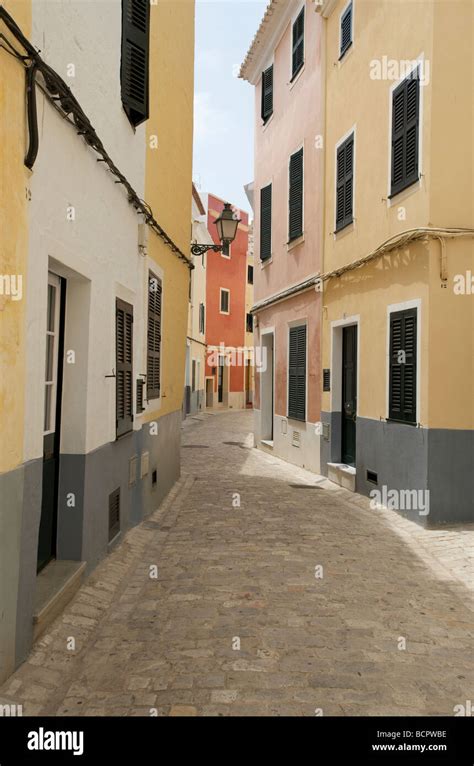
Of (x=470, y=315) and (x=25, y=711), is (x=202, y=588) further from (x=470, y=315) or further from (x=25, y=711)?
(x=470, y=315)

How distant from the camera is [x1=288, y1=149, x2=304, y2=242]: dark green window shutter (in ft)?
42.7

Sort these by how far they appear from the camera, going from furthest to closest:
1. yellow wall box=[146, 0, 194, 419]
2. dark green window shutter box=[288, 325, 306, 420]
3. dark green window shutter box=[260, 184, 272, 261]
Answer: dark green window shutter box=[260, 184, 272, 261]
dark green window shutter box=[288, 325, 306, 420]
yellow wall box=[146, 0, 194, 419]

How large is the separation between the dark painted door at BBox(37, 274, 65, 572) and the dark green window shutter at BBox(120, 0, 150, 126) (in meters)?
2.52

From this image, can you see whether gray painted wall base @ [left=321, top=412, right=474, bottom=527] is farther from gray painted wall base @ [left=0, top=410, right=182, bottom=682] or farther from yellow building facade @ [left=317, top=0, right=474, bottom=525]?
gray painted wall base @ [left=0, top=410, right=182, bottom=682]

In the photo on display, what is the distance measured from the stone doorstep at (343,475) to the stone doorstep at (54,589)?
5.98m

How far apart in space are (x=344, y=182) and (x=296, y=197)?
2.83m

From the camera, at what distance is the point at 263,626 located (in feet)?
14.0

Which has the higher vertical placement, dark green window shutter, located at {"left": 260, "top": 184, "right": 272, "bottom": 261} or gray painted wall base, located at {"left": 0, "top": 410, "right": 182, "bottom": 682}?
dark green window shutter, located at {"left": 260, "top": 184, "right": 272, "bottom": 261}

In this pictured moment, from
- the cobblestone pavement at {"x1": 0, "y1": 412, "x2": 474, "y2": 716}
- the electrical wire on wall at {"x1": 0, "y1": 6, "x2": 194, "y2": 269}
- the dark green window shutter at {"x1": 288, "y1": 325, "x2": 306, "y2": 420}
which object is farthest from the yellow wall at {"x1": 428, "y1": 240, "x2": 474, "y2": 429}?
the dark green window shutter at {"x1": 288, "y1": 325, "x2": 306, "y2": 420}

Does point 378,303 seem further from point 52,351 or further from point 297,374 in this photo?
point 52,351

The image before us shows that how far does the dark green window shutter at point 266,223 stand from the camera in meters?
15.3

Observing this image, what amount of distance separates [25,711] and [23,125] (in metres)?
3.20

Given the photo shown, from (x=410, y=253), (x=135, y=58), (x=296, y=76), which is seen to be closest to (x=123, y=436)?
(x=135, y=58)
